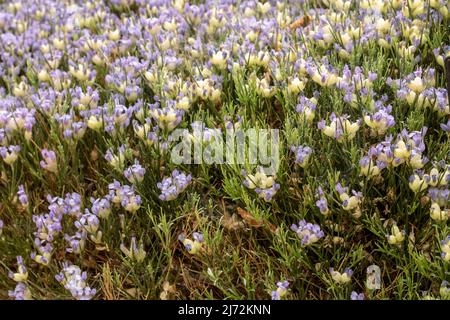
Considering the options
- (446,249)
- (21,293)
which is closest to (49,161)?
(21,293)

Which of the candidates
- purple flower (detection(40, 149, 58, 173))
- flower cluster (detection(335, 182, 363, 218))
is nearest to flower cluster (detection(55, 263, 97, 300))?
purple flower (detection(40, 149, 58, 173))

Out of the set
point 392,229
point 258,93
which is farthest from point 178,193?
point 392,229

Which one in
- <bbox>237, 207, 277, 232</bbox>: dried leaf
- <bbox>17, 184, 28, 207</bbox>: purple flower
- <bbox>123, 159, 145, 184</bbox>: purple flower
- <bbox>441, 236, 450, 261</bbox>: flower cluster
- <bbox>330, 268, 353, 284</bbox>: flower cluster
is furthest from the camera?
<bbox>17, 184, 28, 207</bbox>: purple flower

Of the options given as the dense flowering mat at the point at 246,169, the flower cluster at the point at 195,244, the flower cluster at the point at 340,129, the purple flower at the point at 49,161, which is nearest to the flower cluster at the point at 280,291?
the dense flowering mat at the point at 246,169

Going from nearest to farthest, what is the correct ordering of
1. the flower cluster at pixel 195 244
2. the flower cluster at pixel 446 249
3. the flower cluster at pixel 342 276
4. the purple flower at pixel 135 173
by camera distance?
the flower cluster at pixel 446 249 < the flower cluster at pixel 342 276 < the flower cluster at pixel 195 244 < the purple flower at pixel 135 173

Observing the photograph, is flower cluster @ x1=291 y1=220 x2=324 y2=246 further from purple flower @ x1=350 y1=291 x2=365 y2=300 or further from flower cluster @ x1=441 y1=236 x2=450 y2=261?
flower cluster @ x1=441 y1=236 x2=450 y2=261

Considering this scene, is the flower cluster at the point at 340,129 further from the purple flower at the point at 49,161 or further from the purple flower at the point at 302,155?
the purple flower at the point at 49,161

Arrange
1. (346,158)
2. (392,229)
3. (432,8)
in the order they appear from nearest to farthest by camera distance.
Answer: (392,229), (346,158), (432,8)

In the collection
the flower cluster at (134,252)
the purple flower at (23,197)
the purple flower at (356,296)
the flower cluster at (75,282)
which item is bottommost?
the flower cluster at (75,282)

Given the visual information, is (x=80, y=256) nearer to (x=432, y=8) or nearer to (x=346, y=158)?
(x=346, y=158)
